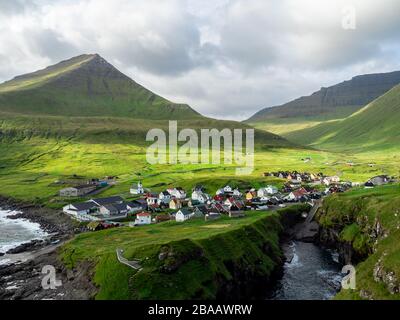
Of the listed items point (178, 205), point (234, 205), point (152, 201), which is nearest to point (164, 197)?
point (152, 201)

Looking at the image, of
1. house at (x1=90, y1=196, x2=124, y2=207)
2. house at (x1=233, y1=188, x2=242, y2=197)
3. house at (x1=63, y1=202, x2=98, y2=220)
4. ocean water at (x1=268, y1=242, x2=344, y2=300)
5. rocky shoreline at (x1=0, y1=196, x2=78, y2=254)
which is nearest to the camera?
ocean water at (x1=268, y1=242, x2=344, y2=300)

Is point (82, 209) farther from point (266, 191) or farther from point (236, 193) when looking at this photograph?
point (266, 191)

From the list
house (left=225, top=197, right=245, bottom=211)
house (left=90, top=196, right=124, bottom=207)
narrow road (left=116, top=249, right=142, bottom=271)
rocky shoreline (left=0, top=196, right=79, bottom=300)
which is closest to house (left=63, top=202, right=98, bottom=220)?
house (left=90, top=196, right=124, bottom=207)

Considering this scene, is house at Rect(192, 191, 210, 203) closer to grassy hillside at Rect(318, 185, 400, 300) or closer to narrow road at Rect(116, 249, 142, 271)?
grassy hillside at Rect(318, 185, 400, 300)

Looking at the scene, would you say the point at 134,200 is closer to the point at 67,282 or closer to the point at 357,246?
the point at 67,282

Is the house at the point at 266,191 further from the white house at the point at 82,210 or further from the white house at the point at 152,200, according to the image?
the white house at the point at 82,210

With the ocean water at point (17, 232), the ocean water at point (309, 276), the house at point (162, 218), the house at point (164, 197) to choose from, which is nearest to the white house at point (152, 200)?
the house at point (164, 197)
